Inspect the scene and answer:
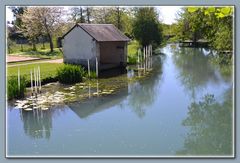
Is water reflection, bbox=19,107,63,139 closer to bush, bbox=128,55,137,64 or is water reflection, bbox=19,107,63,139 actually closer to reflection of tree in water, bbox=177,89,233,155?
reflection of tree in water, bbox=177,89,233,155

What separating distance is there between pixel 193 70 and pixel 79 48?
462 cm

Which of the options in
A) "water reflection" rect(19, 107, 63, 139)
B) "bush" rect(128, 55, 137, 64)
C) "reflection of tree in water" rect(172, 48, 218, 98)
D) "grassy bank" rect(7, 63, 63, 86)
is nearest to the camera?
"water reflection" rect(19, 107, 63, 139)

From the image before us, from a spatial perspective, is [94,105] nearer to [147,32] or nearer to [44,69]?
[44,69]

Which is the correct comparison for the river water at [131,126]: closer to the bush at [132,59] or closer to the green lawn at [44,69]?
the green lawn at [44,69]

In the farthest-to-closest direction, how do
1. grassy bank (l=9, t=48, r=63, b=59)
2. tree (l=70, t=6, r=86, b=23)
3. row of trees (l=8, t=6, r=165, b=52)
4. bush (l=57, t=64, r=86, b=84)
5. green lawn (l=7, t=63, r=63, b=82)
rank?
bush (l=57, t=64, r=86, b=84), grassy bank (l=9, t=48, r=63, b=59), green lawn (l=7, t=63, r=63, b=82), row of trees (l=8, t=6, r=165, b=52), tree (l=70, t=6, r=86, b=23)

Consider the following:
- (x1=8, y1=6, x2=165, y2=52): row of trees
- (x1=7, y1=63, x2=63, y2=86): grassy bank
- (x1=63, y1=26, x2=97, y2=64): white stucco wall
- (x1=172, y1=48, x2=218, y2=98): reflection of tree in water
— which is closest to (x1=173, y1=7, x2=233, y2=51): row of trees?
(x1=172, y1=48, x2=218, y2=98): reflection of tree in water

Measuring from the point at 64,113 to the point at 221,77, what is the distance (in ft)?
17.5

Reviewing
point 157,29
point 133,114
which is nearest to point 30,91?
point 133,114

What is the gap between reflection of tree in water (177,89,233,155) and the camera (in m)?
5.69

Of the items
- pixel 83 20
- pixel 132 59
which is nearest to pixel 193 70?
pixel 132 59

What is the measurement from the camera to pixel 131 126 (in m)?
7.00

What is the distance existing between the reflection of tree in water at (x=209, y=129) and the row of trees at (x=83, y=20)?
7.59 ft

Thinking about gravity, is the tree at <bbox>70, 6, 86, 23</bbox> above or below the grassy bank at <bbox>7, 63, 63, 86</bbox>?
above

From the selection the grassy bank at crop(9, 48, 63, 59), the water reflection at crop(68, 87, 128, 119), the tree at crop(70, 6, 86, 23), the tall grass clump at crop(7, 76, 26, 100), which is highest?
the tree at crop(70, 6, 86, 23)
